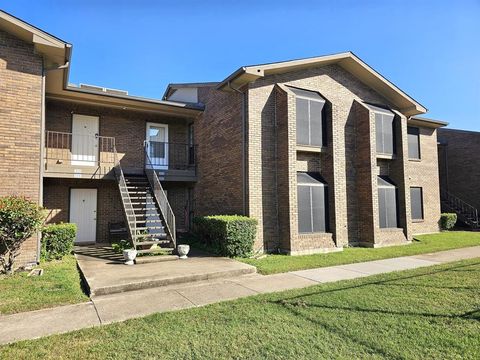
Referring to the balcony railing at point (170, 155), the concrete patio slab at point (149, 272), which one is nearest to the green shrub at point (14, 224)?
the concrete patio slab at point (149, 272)

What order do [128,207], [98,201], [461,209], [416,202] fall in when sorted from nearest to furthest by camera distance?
1. [128,207]
2. [98,201]
3. [416,202]
4. [461,209]

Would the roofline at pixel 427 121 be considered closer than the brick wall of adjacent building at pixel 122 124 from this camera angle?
No

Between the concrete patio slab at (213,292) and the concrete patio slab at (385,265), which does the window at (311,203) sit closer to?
the concrete patio slab at (385,265)

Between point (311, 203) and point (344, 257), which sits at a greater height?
point (311, 203)

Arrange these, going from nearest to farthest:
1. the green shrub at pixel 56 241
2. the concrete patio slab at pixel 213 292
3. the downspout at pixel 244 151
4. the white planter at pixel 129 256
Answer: the concrete patio slab at pixel 213 292
the white planter at pixel 129 256
the green shrub at pixel 56 241
the downspout at pixel 244 151

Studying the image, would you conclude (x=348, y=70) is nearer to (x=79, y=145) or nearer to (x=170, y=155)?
(x=170, y=155)

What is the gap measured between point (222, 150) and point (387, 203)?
7.18 m

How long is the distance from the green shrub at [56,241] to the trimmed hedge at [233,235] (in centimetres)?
426

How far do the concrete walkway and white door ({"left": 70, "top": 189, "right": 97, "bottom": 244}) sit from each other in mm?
7621

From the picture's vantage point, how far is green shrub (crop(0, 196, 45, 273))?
6988 millimetres

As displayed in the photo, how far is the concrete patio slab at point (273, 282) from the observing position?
20.6ft

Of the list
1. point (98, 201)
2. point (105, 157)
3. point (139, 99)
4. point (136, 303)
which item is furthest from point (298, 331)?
point (105, 157)

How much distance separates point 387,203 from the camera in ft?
42.0

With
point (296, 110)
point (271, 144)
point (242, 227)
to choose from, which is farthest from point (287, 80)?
point (242, 227)
